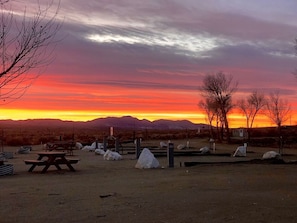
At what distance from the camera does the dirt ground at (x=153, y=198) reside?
9000mm

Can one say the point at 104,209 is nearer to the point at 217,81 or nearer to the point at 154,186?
the point at 154,186

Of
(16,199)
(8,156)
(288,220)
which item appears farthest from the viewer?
(8,156)

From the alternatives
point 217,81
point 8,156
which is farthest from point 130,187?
point 217,81

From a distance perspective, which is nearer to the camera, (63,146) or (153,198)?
(153,198)

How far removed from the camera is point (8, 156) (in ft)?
101

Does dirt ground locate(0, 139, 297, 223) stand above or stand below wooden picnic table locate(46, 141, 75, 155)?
below

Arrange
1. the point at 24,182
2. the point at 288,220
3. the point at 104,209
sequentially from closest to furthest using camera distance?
the point at 288,220
the point at 104,209
the point at 24,182

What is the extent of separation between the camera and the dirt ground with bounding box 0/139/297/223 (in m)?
9.00

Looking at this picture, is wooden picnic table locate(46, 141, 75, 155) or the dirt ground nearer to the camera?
the dirt ground

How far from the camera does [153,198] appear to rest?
1120 centimetres

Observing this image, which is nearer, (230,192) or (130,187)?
(230,192)

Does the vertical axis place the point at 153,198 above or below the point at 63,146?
below

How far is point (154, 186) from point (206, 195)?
95.5 inches

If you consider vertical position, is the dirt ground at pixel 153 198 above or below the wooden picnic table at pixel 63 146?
below
